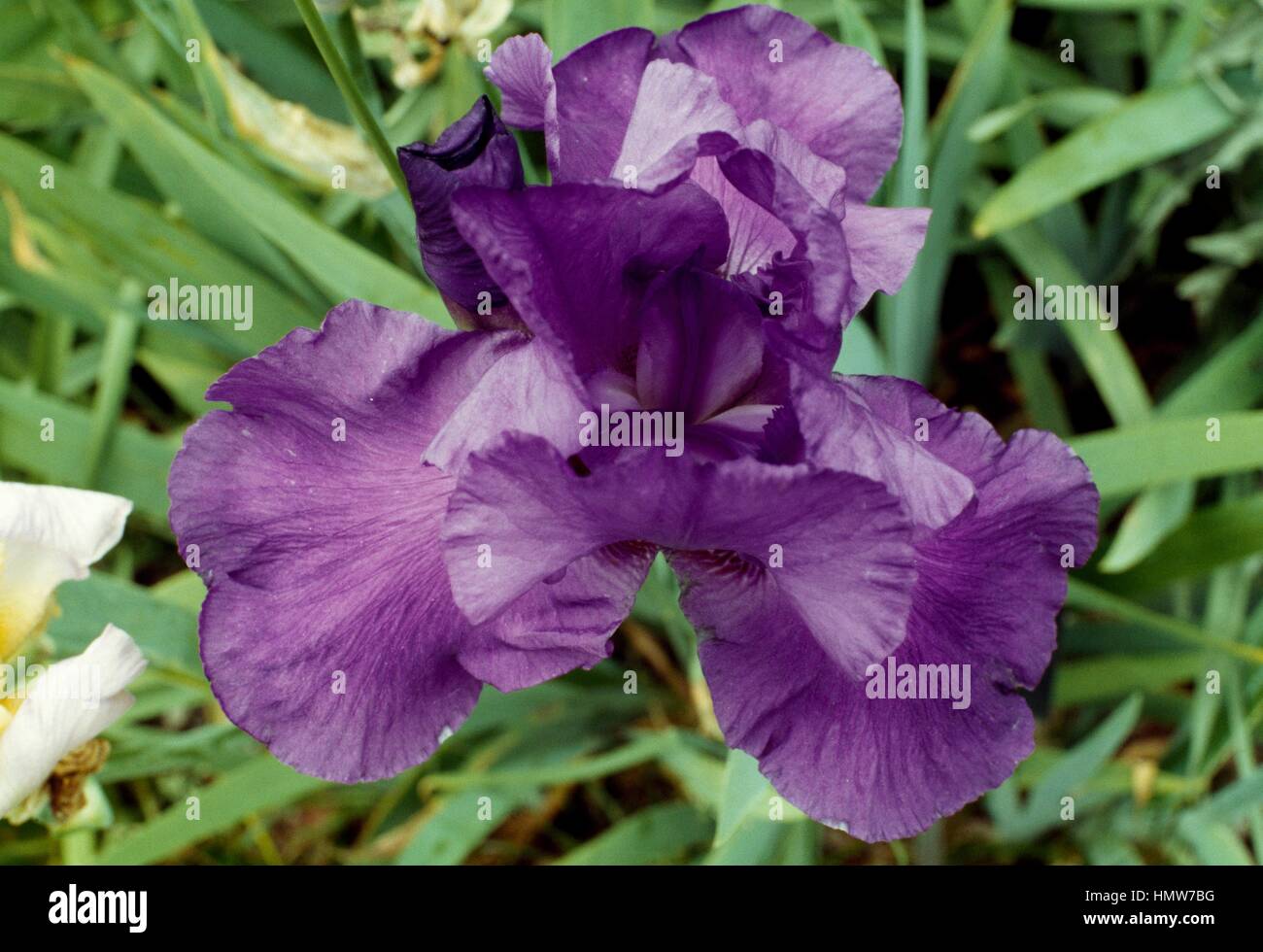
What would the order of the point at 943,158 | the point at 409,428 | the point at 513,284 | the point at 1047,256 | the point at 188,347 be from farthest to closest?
the point at 188,347 → the point at 1047,256 → the point at 943,158 → the point at 409,428 → the point at 513,284

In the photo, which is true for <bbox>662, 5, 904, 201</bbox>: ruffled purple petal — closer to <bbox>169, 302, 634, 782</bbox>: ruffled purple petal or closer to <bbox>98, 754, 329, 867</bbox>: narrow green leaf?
<bbox>169, 302, 634, 782</bbox>: ruffled purple petal

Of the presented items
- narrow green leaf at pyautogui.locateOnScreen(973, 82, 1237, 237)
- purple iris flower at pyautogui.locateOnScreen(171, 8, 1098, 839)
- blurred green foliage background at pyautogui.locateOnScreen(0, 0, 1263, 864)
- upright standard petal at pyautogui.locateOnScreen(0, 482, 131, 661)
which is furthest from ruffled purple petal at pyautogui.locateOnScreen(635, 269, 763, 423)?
narrow green leaf at pyautogui.locateOnScreen(973, 82, 1237, 237)

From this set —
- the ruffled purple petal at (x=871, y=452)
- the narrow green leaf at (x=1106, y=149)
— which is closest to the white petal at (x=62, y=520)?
the ruffled purple petal at (x=871, y=452)

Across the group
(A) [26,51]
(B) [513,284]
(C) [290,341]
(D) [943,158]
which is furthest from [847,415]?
(A) [26,51]

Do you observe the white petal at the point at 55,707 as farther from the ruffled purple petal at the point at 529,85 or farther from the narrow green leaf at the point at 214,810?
the ruffled purple petal at the point at 529,85

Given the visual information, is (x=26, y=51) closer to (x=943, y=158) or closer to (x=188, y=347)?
(x=188, y=347)
